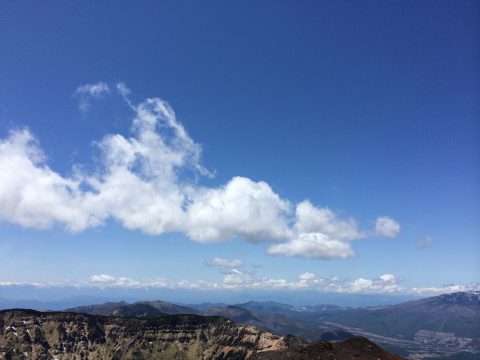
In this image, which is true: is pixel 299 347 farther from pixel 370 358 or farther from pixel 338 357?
pixel 370 358

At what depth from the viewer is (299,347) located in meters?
127

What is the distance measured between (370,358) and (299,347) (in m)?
21.1

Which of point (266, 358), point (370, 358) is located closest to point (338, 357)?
point (370, 358)

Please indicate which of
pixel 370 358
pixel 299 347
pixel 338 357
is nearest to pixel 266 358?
pixel 299 347

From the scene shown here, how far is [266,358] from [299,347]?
1161cm

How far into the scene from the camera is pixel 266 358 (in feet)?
401

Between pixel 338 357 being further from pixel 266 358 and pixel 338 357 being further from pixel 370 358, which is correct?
pixel 266 358

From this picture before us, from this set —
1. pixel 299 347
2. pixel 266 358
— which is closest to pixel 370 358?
pixel 299 347

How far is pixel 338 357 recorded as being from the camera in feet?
394

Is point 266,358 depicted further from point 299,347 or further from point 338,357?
point 338,357

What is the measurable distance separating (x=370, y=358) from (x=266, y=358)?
102ft

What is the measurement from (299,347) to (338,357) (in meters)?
12.5
